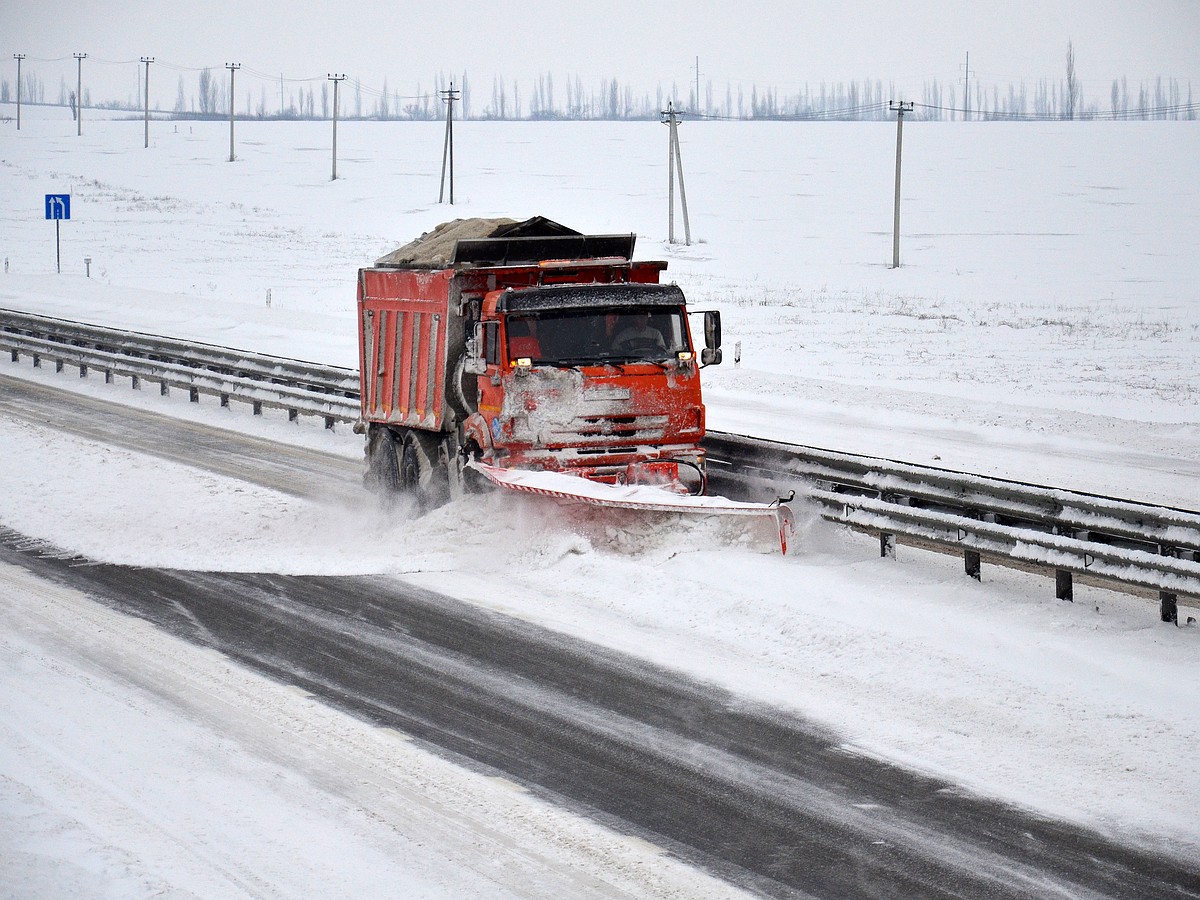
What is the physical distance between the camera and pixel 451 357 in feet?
46.2

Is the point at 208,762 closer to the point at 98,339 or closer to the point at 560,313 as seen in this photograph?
the point at 560,313

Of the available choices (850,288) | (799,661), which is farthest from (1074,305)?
(799,661)

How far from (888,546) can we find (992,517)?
1.11 m

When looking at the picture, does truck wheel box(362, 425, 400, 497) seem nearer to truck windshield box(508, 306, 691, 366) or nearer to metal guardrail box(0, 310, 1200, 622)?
truck windshield box(508, 306, 691, 366)

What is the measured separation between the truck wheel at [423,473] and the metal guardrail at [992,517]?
9.90ft

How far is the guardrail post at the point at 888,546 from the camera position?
11758mm

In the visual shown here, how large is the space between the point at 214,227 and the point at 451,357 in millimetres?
57836

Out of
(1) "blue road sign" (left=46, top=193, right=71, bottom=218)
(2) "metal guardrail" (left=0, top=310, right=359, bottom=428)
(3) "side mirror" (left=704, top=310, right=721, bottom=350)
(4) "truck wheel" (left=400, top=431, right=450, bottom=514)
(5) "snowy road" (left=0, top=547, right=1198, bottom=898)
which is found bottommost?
(5) "snowy road" (left=0, top=547, right=1198, bottom=898)

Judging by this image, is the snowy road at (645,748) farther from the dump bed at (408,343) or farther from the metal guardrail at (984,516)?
the dump bed at (408,343)

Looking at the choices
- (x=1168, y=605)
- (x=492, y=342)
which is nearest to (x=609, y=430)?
(x=492, y=342)

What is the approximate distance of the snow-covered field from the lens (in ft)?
25.7

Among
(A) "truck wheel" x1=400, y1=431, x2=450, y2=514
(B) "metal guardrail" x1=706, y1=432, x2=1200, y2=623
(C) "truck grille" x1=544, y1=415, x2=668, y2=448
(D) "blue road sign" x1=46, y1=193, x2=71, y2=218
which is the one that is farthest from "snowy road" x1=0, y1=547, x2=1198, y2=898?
(D) "blue road sign" x1=46, y1=193, x2=71, y2=218

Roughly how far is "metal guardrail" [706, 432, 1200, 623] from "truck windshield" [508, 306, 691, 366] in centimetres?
132

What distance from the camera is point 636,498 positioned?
1142 centimetres
